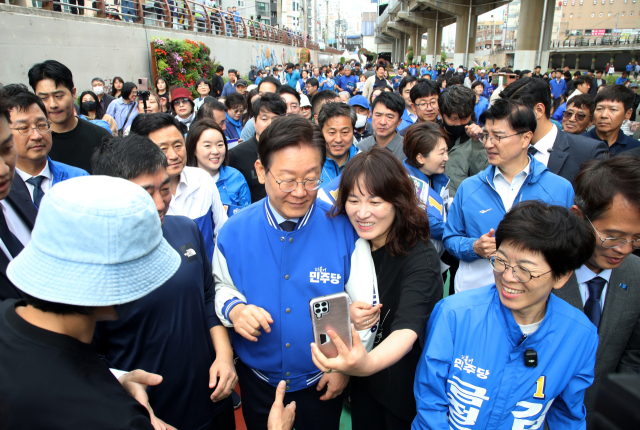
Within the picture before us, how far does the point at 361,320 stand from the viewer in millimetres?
1496

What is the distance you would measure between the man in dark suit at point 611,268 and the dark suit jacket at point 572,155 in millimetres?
1398

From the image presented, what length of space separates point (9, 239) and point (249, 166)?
7.11 feet

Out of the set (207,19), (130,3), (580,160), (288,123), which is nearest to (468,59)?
(207,19)

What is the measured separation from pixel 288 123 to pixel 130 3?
536 inches

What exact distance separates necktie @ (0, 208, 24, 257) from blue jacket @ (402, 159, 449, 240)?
7.10ft

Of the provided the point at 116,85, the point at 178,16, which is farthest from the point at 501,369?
the point at 178,16

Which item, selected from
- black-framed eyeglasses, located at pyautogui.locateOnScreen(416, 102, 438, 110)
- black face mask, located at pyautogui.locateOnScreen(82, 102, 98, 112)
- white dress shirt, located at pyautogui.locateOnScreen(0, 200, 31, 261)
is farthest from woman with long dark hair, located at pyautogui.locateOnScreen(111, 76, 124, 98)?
white dress shirt, located at pyautogui.locateOnScreen(0, 200, 31, 261)

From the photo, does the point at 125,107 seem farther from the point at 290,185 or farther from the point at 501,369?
the point at 501,369

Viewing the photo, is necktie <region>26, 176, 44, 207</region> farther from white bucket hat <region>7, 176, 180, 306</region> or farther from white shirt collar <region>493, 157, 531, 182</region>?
white shirt collar <region>493, 157, 531, 182</region>

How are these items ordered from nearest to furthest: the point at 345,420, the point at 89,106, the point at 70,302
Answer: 1. the point at 70,302
2. the point at 345,420
3. the point at 89,106

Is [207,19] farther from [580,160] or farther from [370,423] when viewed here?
[370,423]

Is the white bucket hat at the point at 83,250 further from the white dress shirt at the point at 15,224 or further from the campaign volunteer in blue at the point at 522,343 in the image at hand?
the campaign volunteer in blue at the point at 522,343

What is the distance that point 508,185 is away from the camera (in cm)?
249

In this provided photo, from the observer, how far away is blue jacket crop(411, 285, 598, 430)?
59.4 inches
